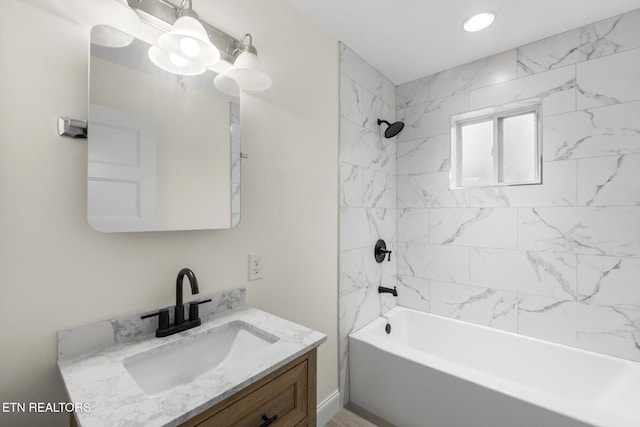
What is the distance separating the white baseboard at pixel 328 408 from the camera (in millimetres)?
1898

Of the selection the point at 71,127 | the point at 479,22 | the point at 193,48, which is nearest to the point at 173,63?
the point at 193,48

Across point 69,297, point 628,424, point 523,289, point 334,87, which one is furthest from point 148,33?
point 523,289

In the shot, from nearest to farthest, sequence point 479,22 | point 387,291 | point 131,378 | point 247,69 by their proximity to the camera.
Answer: point 131,378, point 247,69, point 479,22, point 387,291

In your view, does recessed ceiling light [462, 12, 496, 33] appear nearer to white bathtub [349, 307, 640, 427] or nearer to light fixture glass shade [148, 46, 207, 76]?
light fixture glass shade [148, 46, 207, 76]

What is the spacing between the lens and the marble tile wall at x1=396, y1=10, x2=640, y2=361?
181 centimetres

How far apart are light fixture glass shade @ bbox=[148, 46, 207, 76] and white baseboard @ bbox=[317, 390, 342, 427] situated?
208 centimetres

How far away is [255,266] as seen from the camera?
150cm

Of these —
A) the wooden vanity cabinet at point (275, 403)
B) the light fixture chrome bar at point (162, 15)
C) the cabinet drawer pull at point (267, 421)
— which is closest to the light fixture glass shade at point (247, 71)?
the light fixture chrome bar at point (162, 15)

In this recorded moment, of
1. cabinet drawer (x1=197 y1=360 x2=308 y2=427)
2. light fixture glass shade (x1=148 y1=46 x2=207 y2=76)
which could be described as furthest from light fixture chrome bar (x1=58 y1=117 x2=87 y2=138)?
cabinet drawer (x1=197 y1=360 x2=308 y2=427)

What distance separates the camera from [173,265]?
1.20 m

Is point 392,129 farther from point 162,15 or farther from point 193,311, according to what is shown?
point 193,311

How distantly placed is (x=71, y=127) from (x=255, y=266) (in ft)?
3.05

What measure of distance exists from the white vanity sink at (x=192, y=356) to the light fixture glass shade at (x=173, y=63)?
3.53 ft

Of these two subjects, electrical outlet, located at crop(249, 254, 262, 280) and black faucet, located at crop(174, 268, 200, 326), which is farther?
electrical outlet, located at crop(249, 254, 262, 280)
